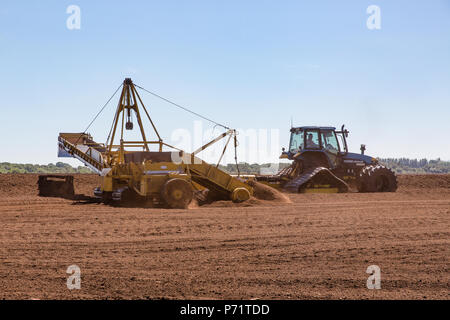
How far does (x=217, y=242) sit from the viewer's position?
10055mm

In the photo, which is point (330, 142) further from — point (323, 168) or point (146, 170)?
point (146, 170)

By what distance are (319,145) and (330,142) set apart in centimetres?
56

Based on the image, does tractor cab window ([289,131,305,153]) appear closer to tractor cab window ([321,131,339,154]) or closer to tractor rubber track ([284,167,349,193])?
tractor cab window ([321,131,339,154])

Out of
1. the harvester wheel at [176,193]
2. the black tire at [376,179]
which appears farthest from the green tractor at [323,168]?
the harvester wheel at [176,193]

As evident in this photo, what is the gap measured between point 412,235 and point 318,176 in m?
11.4

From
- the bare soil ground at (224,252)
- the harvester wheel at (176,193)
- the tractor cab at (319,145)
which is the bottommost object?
the bare soil ground at (224,252)

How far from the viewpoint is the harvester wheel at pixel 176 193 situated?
53.6 feet

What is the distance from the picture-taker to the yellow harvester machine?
16500 millimetres

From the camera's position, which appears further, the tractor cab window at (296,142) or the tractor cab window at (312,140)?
the tractor cab window at (296,142)

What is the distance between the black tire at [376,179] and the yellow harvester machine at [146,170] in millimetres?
6592

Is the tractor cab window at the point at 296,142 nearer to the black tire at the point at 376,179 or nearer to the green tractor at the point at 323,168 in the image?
the green tractor at the point at 323,168

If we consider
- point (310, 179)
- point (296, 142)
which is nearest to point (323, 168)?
point (310, 179)
